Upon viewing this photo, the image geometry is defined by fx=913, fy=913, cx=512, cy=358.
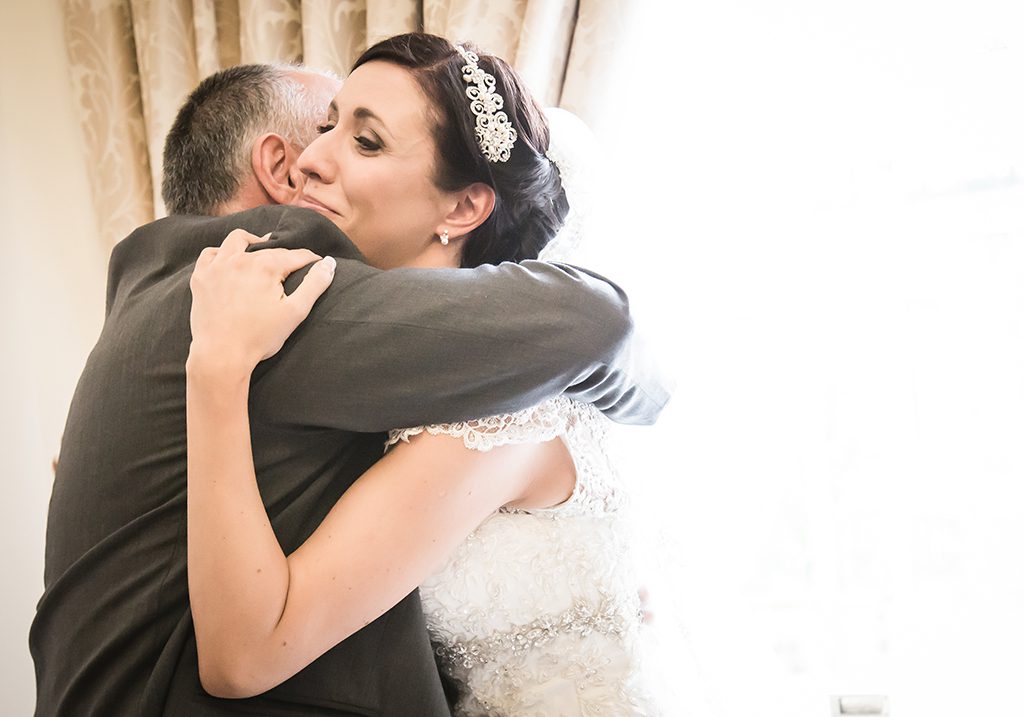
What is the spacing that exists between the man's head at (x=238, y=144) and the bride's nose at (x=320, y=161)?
0.30ft

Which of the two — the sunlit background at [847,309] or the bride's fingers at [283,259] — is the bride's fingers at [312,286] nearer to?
the bride's fingers at [283,259]

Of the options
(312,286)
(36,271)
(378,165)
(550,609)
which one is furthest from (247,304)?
(36,271)

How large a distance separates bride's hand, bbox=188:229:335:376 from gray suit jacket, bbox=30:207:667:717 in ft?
0.09

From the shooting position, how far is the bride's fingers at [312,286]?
109cm

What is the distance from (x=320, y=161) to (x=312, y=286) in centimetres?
46

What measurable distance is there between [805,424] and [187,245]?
1.42m

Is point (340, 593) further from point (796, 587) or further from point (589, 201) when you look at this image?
point (796, 587)

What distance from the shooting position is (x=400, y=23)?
209cm

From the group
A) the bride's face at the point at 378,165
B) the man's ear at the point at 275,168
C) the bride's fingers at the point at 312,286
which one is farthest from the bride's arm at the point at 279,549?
the man's ear at the point at 275,168

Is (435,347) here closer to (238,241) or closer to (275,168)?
(238,241)

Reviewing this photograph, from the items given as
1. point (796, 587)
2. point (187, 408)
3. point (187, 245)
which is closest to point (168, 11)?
point (187, 245)

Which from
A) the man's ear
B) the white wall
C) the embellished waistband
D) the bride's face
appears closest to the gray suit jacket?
the embellished waistband

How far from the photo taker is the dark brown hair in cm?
149

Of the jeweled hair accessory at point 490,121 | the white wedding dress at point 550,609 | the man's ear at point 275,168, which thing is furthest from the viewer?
the man's ear at point 275,168
